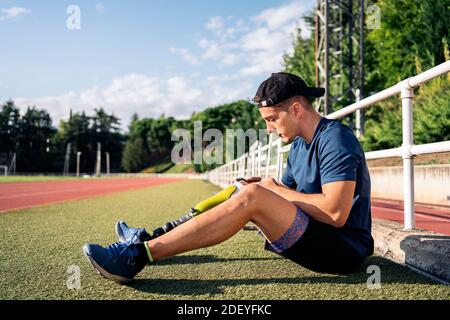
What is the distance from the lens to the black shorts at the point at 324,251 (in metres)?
2.09

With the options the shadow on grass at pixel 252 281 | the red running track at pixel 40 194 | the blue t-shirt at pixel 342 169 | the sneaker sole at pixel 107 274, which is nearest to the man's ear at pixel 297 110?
the blue t-shirt at pixel 342 169

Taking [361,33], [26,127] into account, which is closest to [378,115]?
[361,33]

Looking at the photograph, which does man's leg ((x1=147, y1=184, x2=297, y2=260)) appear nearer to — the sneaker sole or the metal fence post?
the sneaker sole

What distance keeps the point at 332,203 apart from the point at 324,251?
29 cm

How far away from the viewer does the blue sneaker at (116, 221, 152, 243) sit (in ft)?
7.86

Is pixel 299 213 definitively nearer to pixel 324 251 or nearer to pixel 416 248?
pixel 324 251

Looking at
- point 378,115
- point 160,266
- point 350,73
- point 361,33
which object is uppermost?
point 361,33

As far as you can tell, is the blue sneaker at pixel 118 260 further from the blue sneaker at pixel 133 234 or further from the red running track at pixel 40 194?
the red running track at pixel 40 194

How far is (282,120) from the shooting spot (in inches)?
87.9

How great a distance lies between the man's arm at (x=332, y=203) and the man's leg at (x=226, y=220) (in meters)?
0.09
